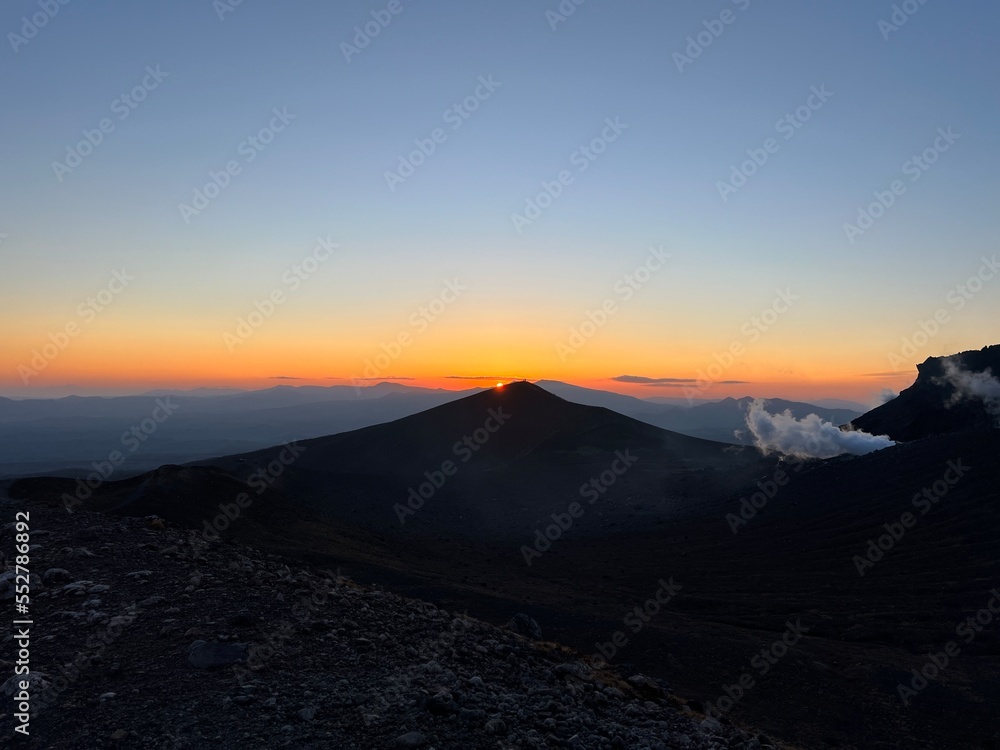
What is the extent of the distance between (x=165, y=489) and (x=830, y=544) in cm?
3573

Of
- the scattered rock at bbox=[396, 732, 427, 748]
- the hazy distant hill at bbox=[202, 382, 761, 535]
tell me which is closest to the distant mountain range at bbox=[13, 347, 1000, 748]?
the hazy distant hill at bbox=[202, 382, 761, 535]

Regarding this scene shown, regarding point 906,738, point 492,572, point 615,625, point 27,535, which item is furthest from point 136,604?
point 492,572
